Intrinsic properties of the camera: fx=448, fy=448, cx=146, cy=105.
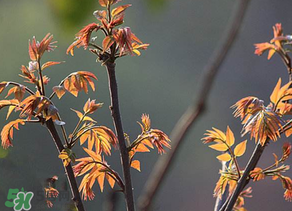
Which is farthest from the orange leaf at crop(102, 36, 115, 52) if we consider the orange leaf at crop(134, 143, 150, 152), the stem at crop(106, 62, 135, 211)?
the orange leaf at crop(134, 143, 150, 152)

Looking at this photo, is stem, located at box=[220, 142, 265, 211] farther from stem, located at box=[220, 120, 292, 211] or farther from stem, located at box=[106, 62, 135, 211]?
stem, located at box=[106, 62, 135, 211]

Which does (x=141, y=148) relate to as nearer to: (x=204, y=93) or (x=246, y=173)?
(x=246, y=173)

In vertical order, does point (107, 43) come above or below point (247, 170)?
above

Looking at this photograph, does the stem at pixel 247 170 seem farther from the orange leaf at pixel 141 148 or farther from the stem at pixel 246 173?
the orange leaf at pixel 141 148

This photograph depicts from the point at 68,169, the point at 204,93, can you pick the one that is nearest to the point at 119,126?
the point at 68,169

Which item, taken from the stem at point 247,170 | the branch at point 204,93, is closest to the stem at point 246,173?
the stem at point 247,170

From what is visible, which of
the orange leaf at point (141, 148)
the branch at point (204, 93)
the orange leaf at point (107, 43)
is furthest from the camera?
the orange leaf at point (141, 148)

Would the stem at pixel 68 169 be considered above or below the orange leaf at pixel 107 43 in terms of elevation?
below

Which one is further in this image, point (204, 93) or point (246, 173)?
point (246, 173)

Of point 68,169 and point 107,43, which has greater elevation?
point 107,43

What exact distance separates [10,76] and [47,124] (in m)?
1.38

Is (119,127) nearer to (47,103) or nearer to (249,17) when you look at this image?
(47,103)

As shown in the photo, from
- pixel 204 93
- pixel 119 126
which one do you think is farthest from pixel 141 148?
pixel 204 93

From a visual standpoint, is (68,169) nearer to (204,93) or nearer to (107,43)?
(107,43)
